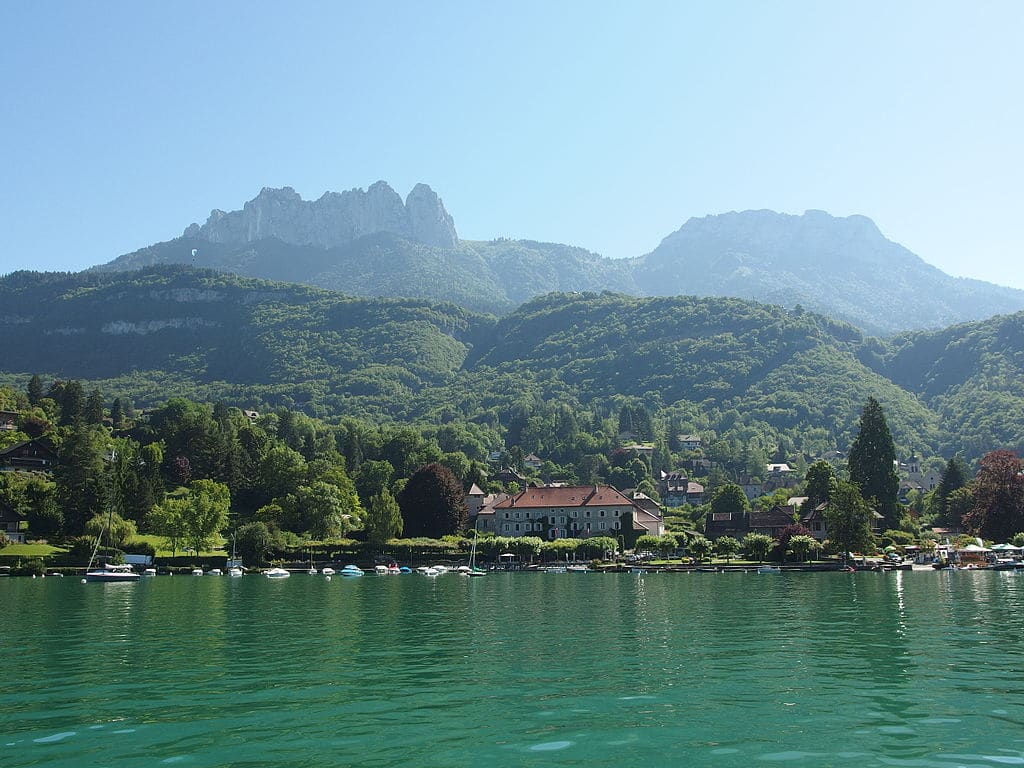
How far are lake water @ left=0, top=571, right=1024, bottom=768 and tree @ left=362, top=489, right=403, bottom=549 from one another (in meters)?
60.5

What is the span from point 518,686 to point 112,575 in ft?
217

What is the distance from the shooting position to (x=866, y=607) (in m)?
45.7

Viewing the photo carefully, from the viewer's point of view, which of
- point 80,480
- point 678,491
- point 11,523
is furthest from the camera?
point 678,491

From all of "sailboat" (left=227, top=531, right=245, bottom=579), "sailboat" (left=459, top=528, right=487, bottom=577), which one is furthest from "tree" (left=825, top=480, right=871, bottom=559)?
"sailboat" (left=227, top=531, right=245, bottom=579)

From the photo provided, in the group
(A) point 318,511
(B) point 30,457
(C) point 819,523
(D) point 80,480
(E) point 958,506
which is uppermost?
(B) point 30,457

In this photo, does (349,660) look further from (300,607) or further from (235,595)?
(235,595)

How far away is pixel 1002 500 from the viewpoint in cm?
9956

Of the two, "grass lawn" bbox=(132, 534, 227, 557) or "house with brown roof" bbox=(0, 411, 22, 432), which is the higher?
"house with brown roof" bbox=(0, 411, 22, 432)

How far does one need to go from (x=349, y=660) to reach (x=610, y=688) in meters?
9.49

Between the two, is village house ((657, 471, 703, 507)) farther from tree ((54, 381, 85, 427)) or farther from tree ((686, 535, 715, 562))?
tree ((54, 381, 85, 427))

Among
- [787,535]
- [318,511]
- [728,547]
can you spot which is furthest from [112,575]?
[728,547]

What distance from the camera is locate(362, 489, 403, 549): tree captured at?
4245 inches

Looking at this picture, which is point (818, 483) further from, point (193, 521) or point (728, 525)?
point (193, 521)

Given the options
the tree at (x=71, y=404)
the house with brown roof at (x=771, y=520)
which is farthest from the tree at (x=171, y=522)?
the house with brown roof at (x=771, y=520)
